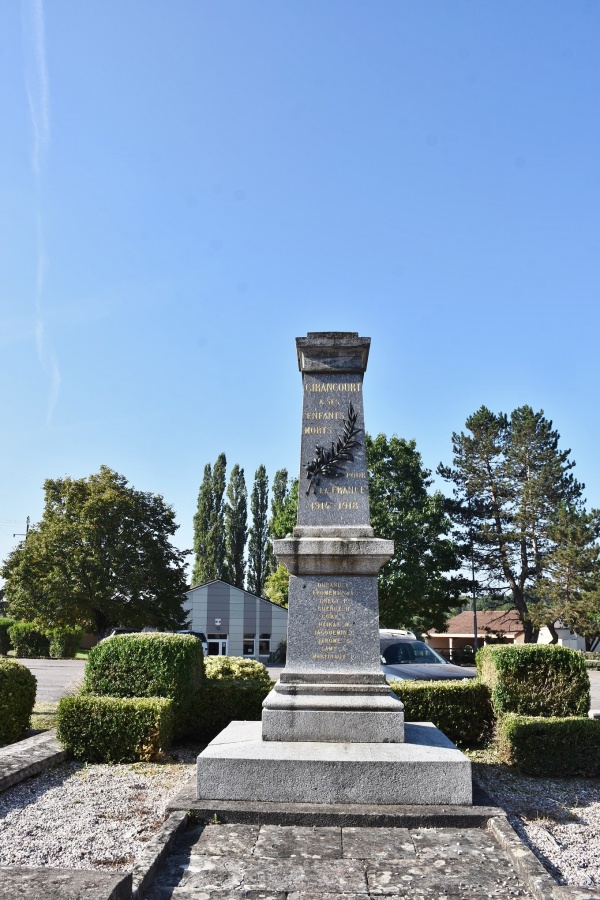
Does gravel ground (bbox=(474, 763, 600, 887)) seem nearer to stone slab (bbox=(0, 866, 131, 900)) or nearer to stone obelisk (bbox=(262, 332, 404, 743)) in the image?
stone obelisk (bbox=(262, 332, 404, 743))

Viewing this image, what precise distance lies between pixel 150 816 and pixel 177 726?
3.55 meters

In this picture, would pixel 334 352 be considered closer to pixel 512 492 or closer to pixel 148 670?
pixel 148 670

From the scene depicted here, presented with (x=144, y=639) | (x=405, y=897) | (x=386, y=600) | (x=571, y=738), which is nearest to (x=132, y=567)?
(x=386, y=600)

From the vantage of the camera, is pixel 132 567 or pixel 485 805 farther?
pixel 132 567

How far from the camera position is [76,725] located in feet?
28.2

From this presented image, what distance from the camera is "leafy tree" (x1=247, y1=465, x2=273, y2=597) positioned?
56.8 metres

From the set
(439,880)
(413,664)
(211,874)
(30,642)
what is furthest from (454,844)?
(30,642)

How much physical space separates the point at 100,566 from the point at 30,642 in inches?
469

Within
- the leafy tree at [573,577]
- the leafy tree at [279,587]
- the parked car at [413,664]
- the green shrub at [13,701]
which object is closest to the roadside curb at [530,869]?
the parked car at [413,664]

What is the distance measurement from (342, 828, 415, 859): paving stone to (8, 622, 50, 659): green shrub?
3877cm

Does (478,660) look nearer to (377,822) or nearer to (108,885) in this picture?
(377,822)

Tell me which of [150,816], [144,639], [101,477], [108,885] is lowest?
[150,816]

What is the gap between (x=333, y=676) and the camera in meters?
7.15

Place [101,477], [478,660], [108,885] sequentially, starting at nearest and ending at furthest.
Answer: [108,885] → [478,660] → [101,477]
